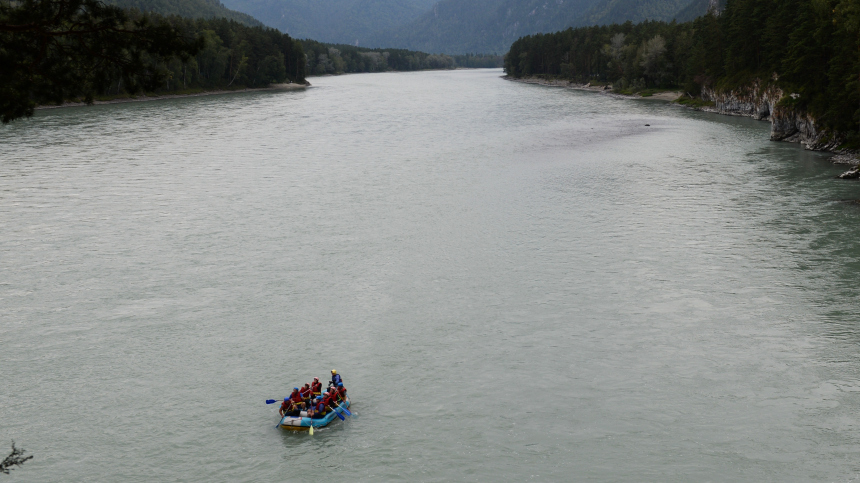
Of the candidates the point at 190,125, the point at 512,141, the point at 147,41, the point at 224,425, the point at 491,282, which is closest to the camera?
the point at 147,41

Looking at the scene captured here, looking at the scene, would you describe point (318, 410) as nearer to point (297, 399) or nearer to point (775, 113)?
point (297, 399)

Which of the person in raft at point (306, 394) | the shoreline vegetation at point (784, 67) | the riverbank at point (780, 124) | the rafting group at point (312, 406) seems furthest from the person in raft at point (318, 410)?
the shoreline vegetation at point (784, 67)

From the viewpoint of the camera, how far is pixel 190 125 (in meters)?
116

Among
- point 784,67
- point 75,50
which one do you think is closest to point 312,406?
point 75,50

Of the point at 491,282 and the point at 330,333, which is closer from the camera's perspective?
the point at 330,333

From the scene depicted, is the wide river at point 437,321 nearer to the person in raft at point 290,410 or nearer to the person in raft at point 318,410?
the person in raft at point 318,410

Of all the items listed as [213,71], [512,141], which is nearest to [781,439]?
[512,141]

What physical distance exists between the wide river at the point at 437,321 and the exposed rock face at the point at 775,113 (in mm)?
9775

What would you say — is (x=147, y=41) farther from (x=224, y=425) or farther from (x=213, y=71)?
(x=213, y=71)

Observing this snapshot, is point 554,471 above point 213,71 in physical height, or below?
below

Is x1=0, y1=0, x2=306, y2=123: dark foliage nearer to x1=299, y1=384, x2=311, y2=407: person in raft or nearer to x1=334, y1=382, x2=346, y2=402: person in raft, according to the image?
x1=299, y1=384, x2=311, y2=407: person in raft

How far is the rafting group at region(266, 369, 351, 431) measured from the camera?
2689 cm

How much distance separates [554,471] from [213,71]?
186 metres

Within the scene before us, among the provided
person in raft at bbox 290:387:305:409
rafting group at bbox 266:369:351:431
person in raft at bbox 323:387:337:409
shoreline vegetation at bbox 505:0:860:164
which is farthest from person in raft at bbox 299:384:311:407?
shoreline vegetation at bbox 505:0:860:164
